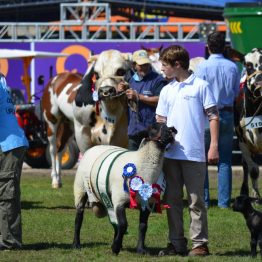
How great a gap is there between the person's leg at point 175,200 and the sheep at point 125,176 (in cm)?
15

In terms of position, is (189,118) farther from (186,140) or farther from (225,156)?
(225,156)

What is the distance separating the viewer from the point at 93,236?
37.8 feet

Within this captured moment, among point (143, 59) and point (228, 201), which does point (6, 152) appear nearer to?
point (143, 59)

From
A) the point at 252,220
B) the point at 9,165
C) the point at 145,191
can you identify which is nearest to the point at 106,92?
the point at 9,165

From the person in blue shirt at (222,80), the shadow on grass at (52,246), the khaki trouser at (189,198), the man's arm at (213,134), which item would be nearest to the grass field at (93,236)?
the shadow on grass at (52,246)

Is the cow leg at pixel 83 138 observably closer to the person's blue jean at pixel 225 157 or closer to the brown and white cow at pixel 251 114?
the person's blue jean at pixel 225 157

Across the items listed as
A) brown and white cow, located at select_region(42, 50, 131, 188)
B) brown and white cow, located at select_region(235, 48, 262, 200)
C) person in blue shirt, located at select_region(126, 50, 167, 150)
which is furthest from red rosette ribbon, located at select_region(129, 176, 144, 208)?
brown and white cow, located at select_region(235, 48, 262, 200)

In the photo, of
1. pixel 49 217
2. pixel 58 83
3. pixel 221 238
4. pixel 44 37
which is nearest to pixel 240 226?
pixel 221 238

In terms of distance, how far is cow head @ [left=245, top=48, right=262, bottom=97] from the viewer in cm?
1404

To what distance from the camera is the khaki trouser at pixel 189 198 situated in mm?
9781

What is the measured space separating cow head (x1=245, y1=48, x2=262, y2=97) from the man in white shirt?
4265 millimetres

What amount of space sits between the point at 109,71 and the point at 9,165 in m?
3.85

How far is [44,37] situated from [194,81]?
53.5 ft

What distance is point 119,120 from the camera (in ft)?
46.4
